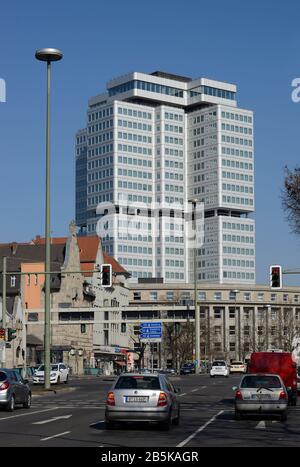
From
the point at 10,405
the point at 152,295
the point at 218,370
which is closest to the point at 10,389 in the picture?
the point at 10,405

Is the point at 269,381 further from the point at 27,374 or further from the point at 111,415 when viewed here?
the point at 27,374

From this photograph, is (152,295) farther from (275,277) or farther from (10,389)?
(10,389)

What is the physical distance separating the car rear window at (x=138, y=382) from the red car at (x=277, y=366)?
15466mm

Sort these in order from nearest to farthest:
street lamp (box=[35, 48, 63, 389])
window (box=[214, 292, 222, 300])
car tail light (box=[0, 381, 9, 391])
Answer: car tail light (box=[0, 381, 9, 391]), street lamp (box=[35, 48, 63, 389]), window (box=[214, 292, 222, 300])

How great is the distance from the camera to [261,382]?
93.2 ft

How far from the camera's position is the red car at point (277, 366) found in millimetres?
38781

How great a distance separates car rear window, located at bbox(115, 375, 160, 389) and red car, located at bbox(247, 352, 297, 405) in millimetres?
15466

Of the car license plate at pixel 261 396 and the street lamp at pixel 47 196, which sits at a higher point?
the street lamp at pixel 47 196

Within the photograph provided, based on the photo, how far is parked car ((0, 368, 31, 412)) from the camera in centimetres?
3139

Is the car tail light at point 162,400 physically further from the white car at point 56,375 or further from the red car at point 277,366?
the white car at point 56,375

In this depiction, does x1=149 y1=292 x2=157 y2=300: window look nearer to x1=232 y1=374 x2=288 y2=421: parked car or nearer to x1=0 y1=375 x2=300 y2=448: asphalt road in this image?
x1=0 y1=375 x2=300 y2=448: asphalt road

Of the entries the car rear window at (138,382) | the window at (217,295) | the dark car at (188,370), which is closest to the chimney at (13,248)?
the dark car at (188,370)

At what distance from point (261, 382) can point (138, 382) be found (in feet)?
18.8

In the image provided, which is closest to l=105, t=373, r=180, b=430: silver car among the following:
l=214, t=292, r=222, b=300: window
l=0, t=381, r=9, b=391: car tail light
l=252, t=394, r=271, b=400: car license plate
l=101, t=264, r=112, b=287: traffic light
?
l=252, t=394, r=271, b=400: car license plate
